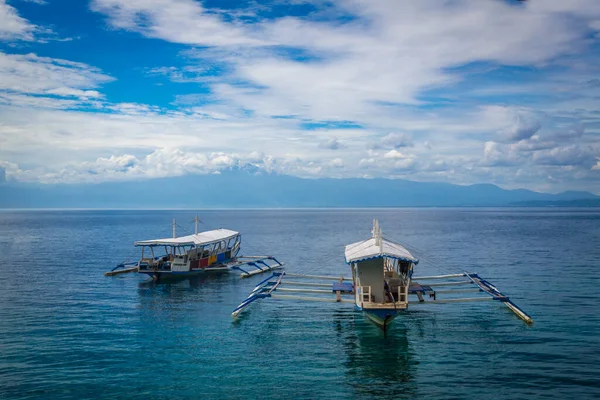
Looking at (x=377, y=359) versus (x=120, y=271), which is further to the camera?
(x=120, y=271)

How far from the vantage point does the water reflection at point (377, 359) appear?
2553cm

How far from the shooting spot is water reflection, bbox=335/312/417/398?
25.5 meters

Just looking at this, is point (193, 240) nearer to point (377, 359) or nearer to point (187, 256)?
point (187, 256)

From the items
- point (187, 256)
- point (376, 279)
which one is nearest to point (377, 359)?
point (376, 279)

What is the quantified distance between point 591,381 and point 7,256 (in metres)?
90.6

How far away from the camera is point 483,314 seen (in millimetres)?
40250

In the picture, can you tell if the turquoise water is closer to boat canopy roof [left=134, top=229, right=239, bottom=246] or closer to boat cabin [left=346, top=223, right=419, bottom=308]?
boat cabin [left=346, top=223, right=419, bottom=308]

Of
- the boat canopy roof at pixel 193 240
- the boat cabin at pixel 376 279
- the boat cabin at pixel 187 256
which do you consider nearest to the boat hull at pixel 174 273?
the boat cabin at pixel 187 256

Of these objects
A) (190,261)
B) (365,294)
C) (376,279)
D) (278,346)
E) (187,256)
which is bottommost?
(278,346)

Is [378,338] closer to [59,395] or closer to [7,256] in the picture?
[59,395]

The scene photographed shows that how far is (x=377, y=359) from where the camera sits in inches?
1179

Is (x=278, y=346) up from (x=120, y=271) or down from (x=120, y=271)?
up

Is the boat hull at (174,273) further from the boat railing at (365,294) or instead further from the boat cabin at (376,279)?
the boat railing at (365,294)

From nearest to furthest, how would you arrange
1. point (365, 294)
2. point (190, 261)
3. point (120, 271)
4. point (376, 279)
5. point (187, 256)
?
1. point (365, 294)
2. point (376, 279)
3. point (190, 261)
4. point (187, 256)
5. point (120, 271)
